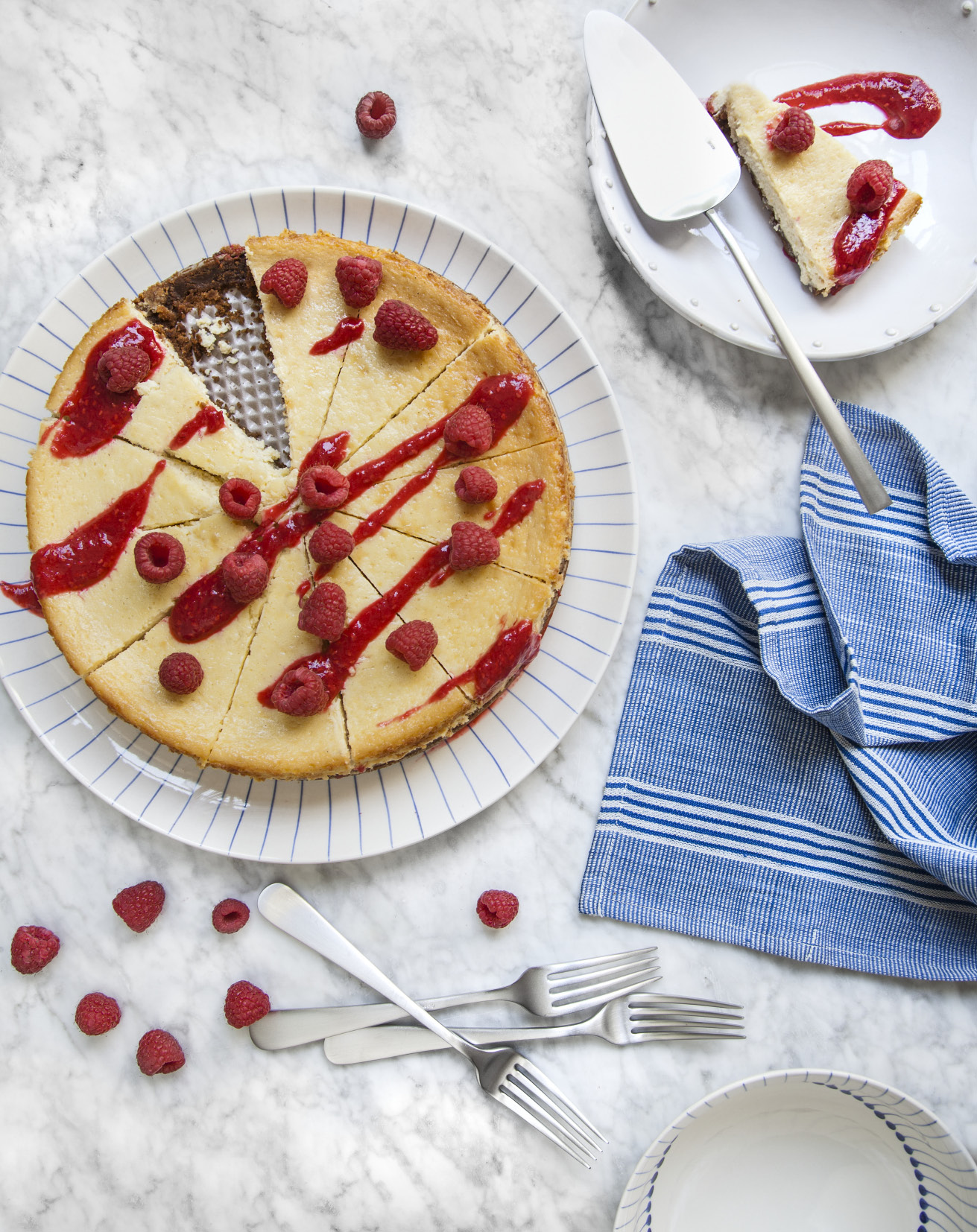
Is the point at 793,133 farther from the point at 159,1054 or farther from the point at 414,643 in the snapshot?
the point at 159,1054

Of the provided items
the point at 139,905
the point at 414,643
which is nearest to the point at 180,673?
the point at 414,643

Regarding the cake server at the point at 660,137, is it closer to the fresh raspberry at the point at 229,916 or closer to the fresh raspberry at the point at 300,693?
→ the fresh raspberry at the point at 300,693

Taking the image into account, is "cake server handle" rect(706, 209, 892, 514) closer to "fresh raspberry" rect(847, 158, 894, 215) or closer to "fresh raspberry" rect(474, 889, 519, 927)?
"fresh raspberry" rect(847, 158, 894, 215)

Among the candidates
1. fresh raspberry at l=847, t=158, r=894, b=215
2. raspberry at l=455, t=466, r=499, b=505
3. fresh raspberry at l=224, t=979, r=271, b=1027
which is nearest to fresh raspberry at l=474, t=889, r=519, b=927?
fresh raspberry at l=224, t=979, r=271, b=1027

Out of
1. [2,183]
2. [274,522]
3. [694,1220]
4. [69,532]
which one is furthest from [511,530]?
[694,1220]

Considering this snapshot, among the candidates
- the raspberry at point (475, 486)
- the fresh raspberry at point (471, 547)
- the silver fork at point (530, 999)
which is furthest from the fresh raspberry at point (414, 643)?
the silver fork at point (530, 999)

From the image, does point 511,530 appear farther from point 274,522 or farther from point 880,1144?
point 880,1144
